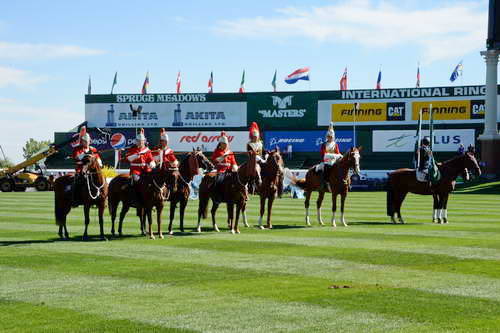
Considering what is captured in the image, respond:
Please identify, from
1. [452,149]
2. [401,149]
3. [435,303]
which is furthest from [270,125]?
[435,303]

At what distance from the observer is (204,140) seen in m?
95.0

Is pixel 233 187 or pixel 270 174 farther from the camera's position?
pixel 270 174

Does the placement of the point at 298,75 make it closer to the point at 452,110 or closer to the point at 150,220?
the point at 452,110

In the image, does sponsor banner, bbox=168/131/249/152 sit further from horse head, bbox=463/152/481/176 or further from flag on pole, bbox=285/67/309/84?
horse head, bbox=463/152/481/176

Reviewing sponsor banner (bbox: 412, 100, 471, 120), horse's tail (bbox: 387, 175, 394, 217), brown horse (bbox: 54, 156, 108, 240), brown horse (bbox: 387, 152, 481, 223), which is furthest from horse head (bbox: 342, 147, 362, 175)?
sponsor banner (bbox: 412, 100, 471, 120)

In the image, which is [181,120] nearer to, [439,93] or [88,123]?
[88,123]

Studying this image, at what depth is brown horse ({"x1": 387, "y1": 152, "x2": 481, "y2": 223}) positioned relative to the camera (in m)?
26.0

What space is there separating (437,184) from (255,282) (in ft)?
50.7

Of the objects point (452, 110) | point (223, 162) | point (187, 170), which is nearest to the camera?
point (187, 170)

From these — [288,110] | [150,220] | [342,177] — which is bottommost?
[150,220]

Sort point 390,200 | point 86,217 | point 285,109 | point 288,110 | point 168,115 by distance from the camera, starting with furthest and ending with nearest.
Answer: point 168,115 → point 288,110 → point 285,109 → point 390,200 → point 86,217

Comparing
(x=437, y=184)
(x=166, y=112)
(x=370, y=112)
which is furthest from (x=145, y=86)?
(x=437, y=184)

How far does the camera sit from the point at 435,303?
1060 centimetres

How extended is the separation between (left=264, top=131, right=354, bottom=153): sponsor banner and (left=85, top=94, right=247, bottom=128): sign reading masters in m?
4.56
